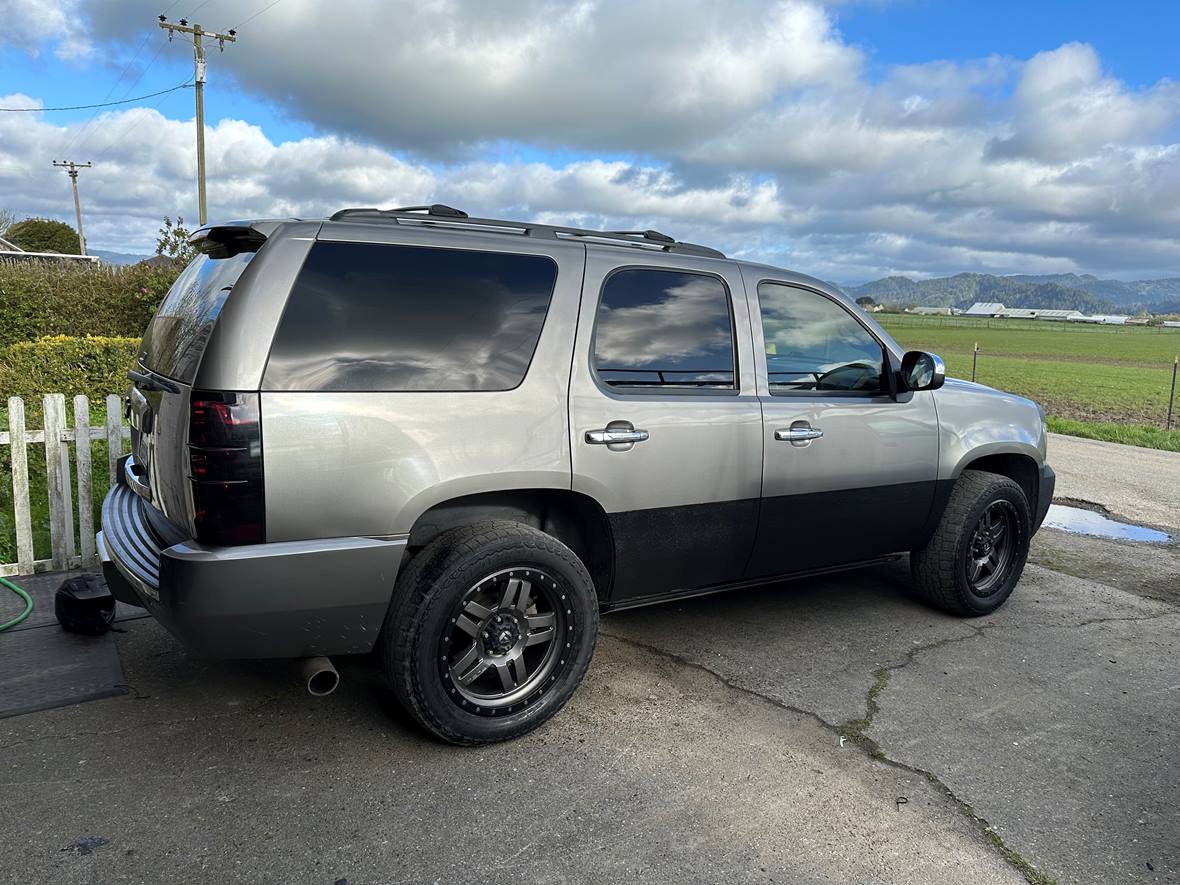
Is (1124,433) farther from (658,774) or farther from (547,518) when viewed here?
→ (658,774)

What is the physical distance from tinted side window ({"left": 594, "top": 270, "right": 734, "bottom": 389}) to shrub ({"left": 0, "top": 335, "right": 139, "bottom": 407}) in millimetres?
8684

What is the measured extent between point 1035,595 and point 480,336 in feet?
13.2

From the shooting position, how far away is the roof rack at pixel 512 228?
3.43 meters

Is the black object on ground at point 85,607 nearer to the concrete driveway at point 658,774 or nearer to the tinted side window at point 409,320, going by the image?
the concrete driveway at point 658,774

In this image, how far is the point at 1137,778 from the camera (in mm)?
3238

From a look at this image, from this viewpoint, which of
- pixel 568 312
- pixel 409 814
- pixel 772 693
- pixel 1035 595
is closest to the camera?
pixel 409 814

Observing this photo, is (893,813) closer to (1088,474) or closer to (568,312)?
(568,312)

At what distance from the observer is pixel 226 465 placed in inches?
109

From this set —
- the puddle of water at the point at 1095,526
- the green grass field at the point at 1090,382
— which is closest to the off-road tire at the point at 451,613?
the puddle of water at the point at 1095,526

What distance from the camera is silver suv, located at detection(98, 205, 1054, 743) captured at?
2861mm

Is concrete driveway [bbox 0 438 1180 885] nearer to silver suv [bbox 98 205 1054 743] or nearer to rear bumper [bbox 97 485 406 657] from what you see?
silver suv [bbox 98 205 1054 743]

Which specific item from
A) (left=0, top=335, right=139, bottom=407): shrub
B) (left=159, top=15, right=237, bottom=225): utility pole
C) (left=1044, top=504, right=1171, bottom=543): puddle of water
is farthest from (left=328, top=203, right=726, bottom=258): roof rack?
(left=159, top=15, right=237, bottom=225): utility pole

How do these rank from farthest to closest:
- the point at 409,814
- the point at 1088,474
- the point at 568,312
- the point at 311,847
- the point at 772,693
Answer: the point at 1088,474 → the point at 772,693 → the point at 568,312 → the point at 409,814 → the point at 311,847

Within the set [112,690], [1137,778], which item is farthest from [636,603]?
[112,690]
